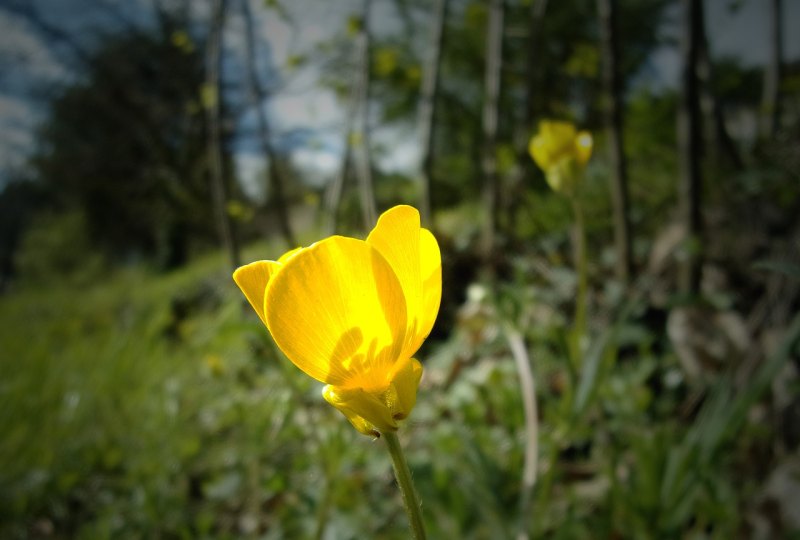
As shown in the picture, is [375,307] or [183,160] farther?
[183,160]

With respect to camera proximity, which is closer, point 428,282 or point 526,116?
point 428,282

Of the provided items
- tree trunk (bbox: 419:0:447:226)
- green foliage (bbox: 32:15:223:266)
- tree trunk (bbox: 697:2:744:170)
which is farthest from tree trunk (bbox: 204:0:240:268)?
green foliage (bbox: 32:15:223:266)

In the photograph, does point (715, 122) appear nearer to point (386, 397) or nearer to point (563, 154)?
point (563, 154)

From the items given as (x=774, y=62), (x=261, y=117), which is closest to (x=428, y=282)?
(x=261, y=117)

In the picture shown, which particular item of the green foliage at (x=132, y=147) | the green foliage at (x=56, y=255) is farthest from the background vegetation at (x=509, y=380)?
the green foliage at (x=56, y=255)

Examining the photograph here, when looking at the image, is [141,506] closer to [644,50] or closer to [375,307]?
[375,307]

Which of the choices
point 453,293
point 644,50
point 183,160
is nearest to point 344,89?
point 453,293

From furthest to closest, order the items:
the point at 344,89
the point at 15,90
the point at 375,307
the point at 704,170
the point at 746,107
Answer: the point at 15,90, the point at 746,107, the point at 344,89, the point at 704,170, the point at 375,307
